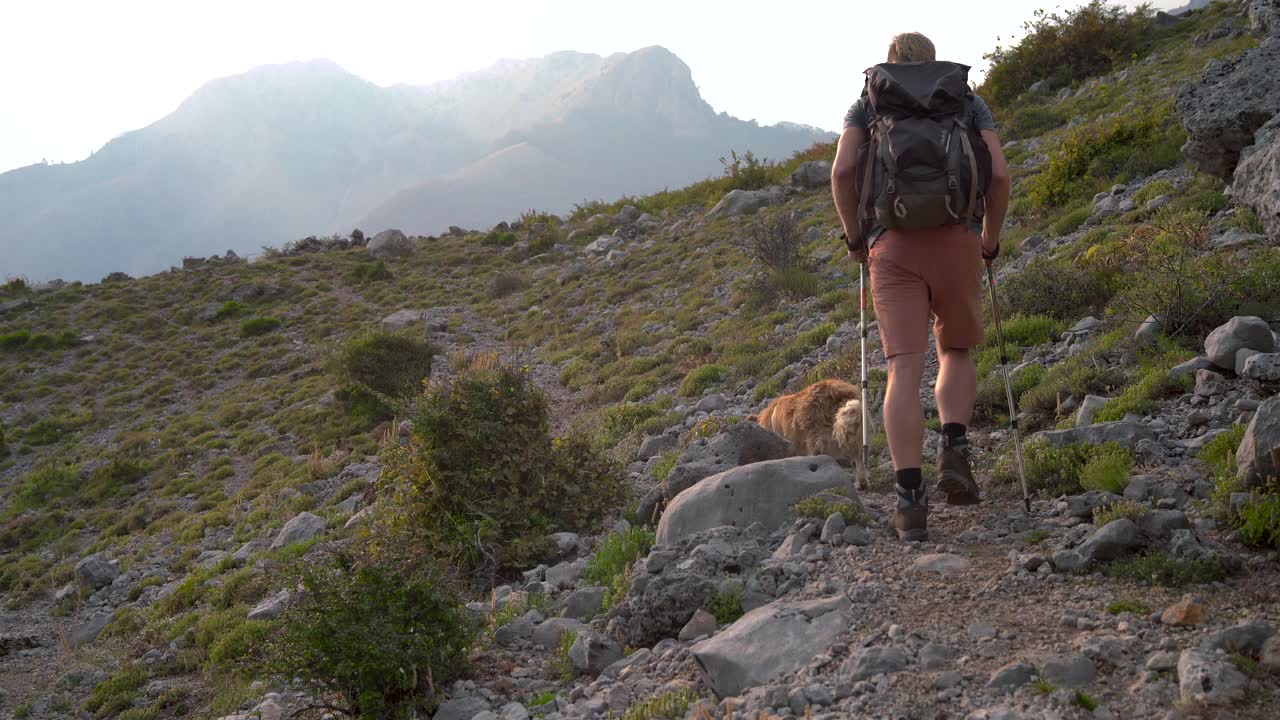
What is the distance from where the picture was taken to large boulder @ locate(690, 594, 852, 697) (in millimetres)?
3090

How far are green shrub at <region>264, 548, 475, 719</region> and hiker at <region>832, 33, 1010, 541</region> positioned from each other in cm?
242

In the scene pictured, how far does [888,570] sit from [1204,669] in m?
1.44

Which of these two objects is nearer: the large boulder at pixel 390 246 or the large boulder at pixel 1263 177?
the large boulder at pixel 1263 177

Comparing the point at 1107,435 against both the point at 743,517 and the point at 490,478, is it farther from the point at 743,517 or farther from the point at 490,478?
the point at 490,478

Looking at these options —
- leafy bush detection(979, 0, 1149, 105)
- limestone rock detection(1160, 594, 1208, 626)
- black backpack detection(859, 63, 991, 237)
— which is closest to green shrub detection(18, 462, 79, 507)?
black backpack detection(859, 63, 991, 237)

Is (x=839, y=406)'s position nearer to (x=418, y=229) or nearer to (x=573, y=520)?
(x=573, y=520)

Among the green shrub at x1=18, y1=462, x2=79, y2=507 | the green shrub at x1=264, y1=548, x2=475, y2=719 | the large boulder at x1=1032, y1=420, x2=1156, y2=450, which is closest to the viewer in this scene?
the green shrub at x1=264, y1=548, x2=475, y2=719

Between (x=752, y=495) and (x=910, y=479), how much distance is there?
1.14 metres

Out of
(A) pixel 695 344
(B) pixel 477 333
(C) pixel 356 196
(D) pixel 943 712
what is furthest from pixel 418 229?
(D) pixel 943 712

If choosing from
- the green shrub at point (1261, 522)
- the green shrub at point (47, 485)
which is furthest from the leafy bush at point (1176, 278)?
the green shrub at point (47, 485)

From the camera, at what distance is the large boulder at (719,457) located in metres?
5.70

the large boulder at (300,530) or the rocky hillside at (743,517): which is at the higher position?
the rocky hillside at (743,517)

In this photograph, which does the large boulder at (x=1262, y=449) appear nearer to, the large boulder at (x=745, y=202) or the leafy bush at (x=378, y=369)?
the leafy bush at (x=378, y=369)

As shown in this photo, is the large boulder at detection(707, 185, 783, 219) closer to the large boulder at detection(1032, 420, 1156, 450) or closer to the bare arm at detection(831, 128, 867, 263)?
the large boulder at detection(1032, 420, 1156, 450)
